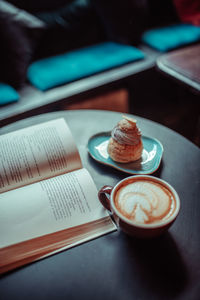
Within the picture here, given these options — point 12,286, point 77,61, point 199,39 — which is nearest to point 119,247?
point 12,286

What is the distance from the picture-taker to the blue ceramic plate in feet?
2.56

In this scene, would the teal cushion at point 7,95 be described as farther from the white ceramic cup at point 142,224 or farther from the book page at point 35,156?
the white ceramic cup at point 142,224

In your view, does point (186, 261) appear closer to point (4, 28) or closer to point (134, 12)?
point (4, 28)

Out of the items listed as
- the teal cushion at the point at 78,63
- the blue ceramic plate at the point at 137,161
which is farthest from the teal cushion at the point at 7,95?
the blue ceramic plate at the point at 137,161

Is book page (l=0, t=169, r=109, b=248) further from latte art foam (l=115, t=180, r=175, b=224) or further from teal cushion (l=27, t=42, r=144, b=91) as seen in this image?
teal cushion (l=27, t=42, r=144, b=91)

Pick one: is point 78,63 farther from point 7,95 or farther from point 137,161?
point 137,161

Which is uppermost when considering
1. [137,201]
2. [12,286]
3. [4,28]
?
[4,28]

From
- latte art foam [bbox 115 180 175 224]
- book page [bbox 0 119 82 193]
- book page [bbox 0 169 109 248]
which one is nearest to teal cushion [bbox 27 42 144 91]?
book page [bbox 0 119 82 193]

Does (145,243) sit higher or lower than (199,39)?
lower

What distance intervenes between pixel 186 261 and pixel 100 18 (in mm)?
1809

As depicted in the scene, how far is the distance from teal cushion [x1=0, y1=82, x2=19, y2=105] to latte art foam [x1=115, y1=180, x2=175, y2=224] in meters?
1.03

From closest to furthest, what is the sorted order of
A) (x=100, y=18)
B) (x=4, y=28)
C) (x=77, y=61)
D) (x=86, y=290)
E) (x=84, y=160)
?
(x=86, y=290), (x=84, y=160), (x=4, y=28), (x=77, y=61), (x=100, y=18)

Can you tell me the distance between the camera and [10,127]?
0.96m

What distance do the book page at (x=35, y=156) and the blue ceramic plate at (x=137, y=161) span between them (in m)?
0.08
